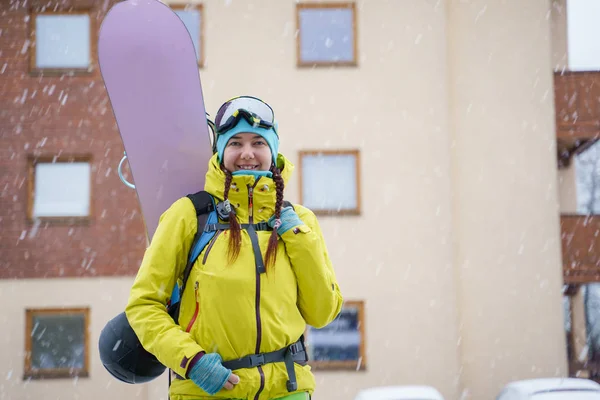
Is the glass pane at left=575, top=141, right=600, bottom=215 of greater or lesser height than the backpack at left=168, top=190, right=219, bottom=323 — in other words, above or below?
above

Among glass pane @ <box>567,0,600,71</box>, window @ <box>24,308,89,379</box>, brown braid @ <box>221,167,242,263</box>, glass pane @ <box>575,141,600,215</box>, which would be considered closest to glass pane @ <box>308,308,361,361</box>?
window @ <box>24,308,89,379</box>

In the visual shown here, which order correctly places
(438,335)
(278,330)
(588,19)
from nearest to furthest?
1. (278,330)
2. (438,335)
3. (588,19)

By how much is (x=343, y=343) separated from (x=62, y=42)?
7928mm

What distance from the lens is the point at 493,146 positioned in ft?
44.1

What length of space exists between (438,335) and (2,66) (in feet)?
31.9

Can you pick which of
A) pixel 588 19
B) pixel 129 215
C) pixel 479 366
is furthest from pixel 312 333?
pixel 588 19

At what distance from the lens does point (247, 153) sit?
282cm

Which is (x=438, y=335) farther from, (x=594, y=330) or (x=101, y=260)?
(x=594, y=330)

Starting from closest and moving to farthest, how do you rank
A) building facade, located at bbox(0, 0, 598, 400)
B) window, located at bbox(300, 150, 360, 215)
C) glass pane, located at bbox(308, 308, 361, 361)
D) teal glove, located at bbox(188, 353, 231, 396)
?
teal glove, located at bbox(188, 353, 231, 396), building facade, located at bbox(0, 0, 598, 400), glass pane, located at bbox(308, 308, 361, 361), window, located at bbox(300, 150, 360, 215)

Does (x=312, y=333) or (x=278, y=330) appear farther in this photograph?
(x=312, y=333)

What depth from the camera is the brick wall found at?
42.5 ft

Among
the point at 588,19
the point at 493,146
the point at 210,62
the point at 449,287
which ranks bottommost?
the point at 449,287

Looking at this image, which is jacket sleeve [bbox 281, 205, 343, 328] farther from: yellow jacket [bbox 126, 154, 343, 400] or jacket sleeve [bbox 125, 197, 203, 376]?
jacket sleeve [bbox 125, 197, 203, 376]

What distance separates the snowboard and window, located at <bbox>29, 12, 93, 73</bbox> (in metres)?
10.5
